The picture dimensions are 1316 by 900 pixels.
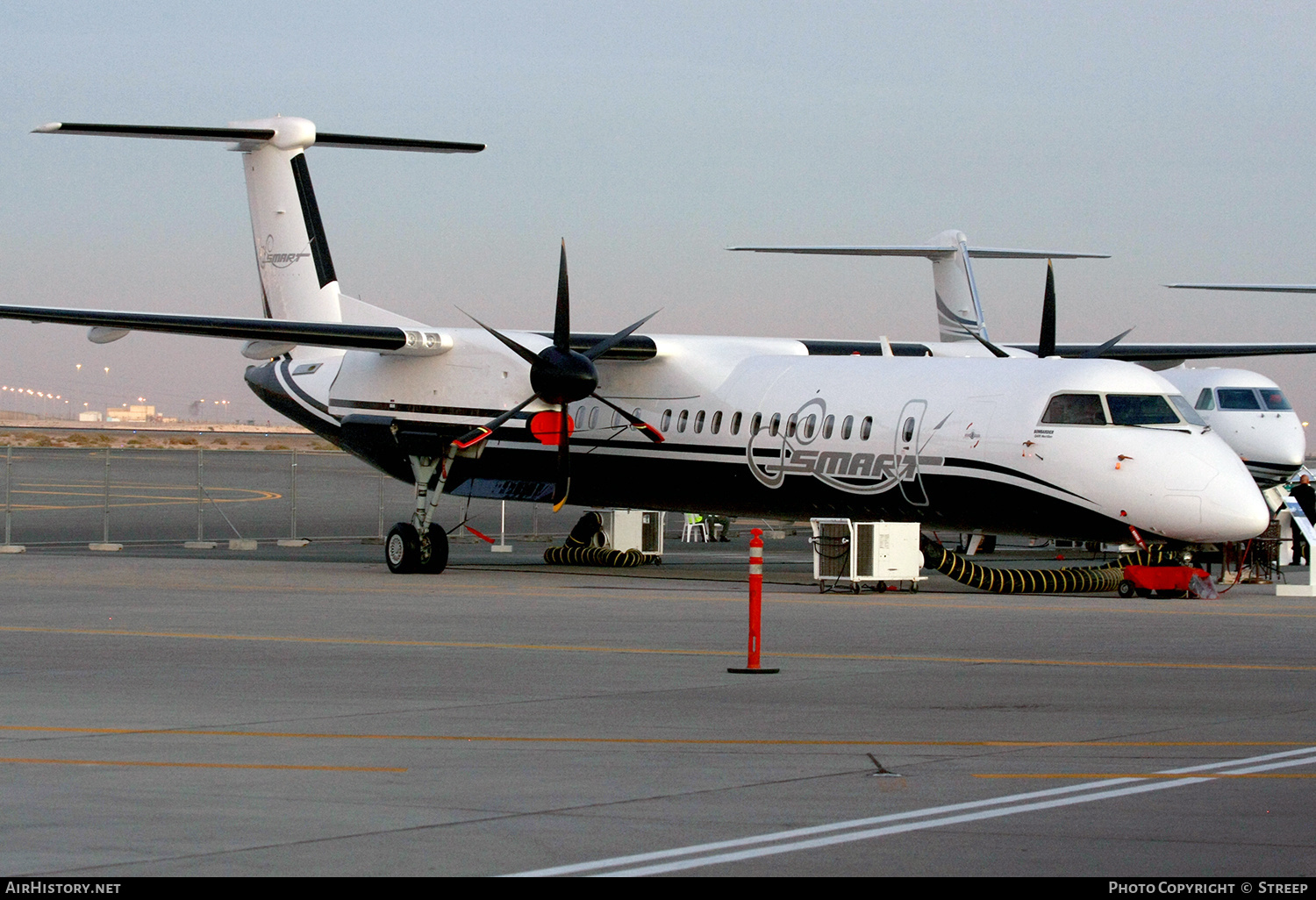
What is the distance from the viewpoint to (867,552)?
69.7ft

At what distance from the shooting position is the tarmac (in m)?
6.46

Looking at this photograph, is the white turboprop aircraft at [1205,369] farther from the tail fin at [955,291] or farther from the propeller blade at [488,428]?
the propeller blade at [488,428]

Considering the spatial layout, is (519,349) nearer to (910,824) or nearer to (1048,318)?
(1048,318)

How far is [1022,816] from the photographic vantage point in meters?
7.10

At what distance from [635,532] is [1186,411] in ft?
37.2

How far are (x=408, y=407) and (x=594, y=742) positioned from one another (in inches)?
690

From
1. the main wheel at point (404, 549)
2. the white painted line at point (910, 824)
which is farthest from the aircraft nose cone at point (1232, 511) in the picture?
the main wheel at point (404, 549)

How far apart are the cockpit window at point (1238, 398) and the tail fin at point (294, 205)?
1317 cm

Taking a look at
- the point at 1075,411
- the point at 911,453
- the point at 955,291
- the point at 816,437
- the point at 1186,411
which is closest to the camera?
the point at 1075,411

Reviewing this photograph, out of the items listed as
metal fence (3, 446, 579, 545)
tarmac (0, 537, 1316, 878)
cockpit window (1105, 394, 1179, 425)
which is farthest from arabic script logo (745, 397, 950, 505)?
metal fence (3, 446, 579, 545)

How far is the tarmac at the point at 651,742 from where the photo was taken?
21.2 feet

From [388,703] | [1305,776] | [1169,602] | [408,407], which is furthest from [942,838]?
[408,407]

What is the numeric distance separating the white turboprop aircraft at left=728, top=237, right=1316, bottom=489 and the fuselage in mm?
3394

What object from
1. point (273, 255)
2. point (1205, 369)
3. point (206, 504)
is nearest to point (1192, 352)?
point (1205, 369)
